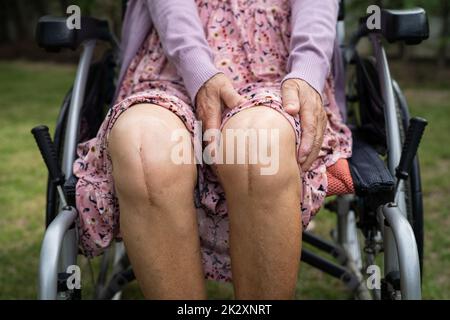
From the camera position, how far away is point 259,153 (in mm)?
1088

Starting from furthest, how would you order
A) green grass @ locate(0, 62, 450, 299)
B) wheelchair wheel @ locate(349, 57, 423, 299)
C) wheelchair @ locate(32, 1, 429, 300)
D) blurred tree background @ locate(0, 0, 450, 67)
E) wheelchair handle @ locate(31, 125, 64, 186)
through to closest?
1. blurred tree background @ locate(0, 0, 450, 67)
2. green grass @ locate(0, 62, 450, 299)
3. wheelchair wheel @ locate(349, 57, 423, 299)
4. wheelchair handle @ locate(31, 125, 64, 186)
5. wheelchair @ locate(32, 1, 429, 300)

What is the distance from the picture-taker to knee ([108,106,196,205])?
42.7 inches

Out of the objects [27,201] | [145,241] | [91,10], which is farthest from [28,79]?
[145,241]

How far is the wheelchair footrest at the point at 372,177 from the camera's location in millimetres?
1271

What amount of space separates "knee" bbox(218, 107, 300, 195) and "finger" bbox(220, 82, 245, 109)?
0.34ft

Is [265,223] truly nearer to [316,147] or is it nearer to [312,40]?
[316,147]

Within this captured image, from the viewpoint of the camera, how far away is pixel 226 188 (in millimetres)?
1126

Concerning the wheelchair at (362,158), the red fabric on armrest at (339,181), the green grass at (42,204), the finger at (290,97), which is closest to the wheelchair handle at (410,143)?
the wheelchair at (362,158)

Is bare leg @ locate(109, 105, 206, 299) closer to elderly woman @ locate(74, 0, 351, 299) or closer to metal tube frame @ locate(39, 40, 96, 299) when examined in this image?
elderly woman @ locate(74, 0, 351, 299)

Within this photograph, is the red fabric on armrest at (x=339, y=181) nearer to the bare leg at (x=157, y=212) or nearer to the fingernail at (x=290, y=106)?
the fingernail at (x=290, y=106)

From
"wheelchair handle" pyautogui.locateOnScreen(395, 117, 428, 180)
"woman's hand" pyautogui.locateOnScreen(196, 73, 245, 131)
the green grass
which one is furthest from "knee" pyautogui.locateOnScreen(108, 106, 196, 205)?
the green grass

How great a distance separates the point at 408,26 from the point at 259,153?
0.46m

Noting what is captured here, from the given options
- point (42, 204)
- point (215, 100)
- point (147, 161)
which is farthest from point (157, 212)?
point (42, 204)
